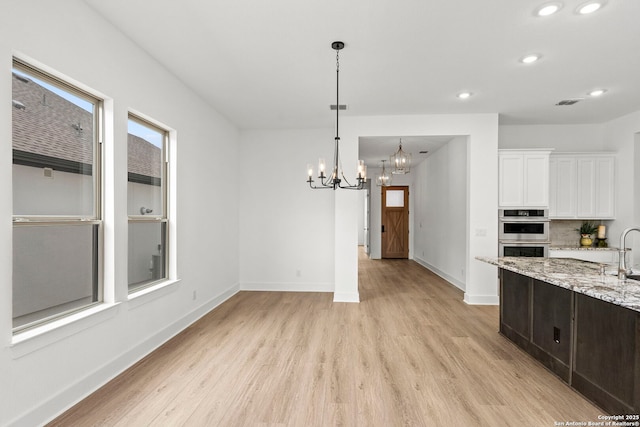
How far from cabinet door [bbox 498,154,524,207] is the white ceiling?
2.55 ft

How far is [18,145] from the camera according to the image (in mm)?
2066

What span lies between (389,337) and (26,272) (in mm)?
3297

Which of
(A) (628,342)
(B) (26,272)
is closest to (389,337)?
(A) (628,342)

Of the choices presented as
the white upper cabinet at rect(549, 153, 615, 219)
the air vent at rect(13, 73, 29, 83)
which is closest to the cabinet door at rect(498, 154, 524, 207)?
the white upper cabinet at rect(549, 153, 615, 219)

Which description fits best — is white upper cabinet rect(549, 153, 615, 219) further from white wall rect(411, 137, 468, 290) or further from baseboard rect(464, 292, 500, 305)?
baseboard rect(464, 292, 500, 305)

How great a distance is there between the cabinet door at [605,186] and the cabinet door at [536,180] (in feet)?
3.79

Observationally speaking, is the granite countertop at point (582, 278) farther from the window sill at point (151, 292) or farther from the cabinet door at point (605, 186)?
the window sill at point (151, 292)

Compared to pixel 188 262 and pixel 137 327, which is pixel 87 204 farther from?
pixel 188 262

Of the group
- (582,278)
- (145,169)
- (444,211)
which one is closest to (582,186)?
(444,211)

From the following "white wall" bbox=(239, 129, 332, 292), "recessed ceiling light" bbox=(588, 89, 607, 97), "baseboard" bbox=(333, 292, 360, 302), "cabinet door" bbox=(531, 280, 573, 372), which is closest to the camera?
"cabinet door" bbox=(531, 280, 573, 372)

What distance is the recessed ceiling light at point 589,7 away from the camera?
244 cm

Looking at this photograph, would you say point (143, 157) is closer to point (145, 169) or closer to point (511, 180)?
point (145, 169)

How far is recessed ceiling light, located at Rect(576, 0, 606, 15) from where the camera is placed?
96.2 inches

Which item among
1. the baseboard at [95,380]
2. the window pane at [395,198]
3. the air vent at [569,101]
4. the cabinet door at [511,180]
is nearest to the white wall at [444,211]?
the cabinet door at [511,180]
